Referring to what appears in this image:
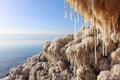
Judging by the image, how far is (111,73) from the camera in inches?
652

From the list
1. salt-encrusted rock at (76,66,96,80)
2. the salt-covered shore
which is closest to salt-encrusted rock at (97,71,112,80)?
the salt-covered shore

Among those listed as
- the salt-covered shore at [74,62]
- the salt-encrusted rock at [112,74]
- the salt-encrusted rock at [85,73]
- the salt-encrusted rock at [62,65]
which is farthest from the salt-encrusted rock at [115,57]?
the salt-encrusted rock at [62,65]

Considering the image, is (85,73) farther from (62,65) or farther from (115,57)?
(62,65)

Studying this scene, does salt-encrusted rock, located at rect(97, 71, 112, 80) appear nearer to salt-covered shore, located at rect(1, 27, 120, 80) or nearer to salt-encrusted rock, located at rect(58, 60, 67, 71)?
salt-covered shore, located at rect(1, 27, 120, 80)

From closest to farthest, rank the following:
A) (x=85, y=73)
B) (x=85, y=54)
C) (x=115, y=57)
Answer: (x=115, y=57), (x=85, y=73), (x=85, y=54)

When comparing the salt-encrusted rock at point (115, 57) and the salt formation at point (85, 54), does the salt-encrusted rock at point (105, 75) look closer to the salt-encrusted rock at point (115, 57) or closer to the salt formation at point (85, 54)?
the salt formation at point (85, 54)

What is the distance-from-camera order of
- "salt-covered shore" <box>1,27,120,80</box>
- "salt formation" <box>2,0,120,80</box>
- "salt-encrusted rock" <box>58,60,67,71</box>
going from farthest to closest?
"salt-encrusted rock" <box>58,60,67,71</box> → "salt-covered shore" <box>1,27,120,80</box> → "salt formation" <box>2,0,120,80</box>

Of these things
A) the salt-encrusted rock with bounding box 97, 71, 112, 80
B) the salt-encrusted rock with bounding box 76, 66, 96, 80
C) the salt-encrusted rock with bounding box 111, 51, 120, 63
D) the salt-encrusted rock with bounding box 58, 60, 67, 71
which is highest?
the salt-encrusted rock with bounding box 111, 51, 120, 63

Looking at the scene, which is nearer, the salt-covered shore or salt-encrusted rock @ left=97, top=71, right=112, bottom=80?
salt-encrusted rock @ left=97, top=71, right=112, bottom=80

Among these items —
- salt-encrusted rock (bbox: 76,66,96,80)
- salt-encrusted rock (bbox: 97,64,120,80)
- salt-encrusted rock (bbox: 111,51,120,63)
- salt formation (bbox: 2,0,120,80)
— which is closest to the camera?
salt formation (bbox: 2,0,120,80)

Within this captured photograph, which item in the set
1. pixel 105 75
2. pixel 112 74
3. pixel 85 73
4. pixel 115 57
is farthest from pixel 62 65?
pixel 112 74

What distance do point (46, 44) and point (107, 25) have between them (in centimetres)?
2185

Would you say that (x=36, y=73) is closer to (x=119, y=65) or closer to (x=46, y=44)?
(x=46, y=44)

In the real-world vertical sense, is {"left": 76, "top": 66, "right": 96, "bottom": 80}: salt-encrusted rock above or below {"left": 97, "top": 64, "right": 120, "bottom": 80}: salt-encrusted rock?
below
